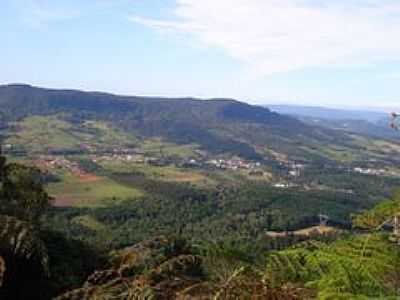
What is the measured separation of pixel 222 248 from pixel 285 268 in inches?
19.2

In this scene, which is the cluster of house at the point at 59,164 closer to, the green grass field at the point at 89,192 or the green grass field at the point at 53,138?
the green grass field at the point at 89,192

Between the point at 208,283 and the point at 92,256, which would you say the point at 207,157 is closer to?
the point at 92,256

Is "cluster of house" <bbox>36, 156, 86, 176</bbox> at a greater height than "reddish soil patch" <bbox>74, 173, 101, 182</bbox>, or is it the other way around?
"cluster of house" <bbox>36, 156, 86, 176</bbox>

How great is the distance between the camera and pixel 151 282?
3600 mm

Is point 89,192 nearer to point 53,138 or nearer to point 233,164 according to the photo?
point 233,164

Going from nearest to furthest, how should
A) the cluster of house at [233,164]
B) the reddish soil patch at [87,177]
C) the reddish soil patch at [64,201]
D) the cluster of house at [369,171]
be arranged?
the reddish soil patch at [64,201]
the reddish soil patch at [87,177]
the cluster of house at [369,171]
the cluster of house at [233,164]

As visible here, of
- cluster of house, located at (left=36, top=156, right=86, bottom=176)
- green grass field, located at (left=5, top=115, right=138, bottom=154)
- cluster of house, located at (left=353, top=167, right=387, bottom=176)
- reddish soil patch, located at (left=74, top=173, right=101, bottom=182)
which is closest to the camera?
reddish soil patch, located at (left=74, top=173, right=101, bottom=182)

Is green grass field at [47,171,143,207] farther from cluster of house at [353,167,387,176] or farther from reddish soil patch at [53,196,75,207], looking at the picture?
cluster of house at [353,167,387,176]

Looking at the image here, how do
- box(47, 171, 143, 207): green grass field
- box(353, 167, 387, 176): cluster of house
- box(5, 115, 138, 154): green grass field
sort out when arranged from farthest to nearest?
box(5, 115, 138, 154): green grass field, box(353, 167, 387, 176): cluster of house, box(47, 171, 143, 207): green grass field

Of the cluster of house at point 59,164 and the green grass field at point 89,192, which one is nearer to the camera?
the green grass field at point 89,192

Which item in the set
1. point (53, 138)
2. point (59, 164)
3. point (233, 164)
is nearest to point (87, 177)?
point (59, 164)

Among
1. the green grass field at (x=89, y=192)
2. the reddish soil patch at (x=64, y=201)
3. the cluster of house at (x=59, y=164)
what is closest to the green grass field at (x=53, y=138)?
the cluster of house at (x=59, y=164)

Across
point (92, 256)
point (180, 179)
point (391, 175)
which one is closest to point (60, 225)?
point (92, 256)

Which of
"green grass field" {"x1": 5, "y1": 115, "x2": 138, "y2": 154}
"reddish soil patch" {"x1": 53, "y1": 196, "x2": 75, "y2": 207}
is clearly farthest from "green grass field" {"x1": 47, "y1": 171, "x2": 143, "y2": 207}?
"green grass field" {"x1": 5, "y1": 115, "x2": 138, "y2": 154}
